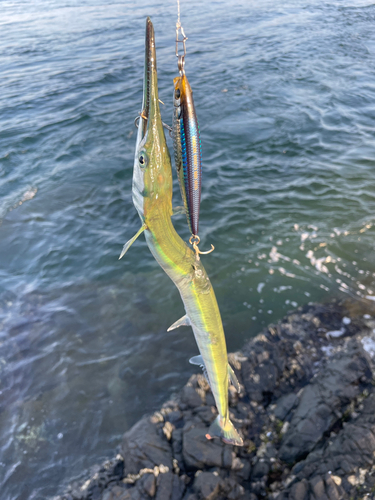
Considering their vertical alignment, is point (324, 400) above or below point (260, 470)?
above

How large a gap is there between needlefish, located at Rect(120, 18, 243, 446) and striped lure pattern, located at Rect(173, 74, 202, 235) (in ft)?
0.34

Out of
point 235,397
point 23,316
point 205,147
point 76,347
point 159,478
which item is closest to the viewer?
point 159,478

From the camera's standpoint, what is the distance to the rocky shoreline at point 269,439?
3.69m

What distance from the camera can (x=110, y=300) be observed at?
6820 millimetres

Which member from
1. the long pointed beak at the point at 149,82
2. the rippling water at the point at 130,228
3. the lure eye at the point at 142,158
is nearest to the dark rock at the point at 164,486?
the rippling water at the point at 130,228

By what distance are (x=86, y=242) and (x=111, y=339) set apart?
2.70 metres

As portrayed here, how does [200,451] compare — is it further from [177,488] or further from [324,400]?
[324,400]

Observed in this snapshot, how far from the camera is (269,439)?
4.34 meters

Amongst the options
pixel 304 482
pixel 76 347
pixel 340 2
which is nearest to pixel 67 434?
pixel 76 347

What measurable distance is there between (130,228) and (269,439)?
5.38 metres

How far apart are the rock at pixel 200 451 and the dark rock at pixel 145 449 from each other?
8.9 inches

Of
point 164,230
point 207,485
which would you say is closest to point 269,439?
point 207,485

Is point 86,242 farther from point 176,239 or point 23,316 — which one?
point 176,239

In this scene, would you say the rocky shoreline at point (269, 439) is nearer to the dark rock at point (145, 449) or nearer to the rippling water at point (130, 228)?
the dark rock at point (145, 449)
